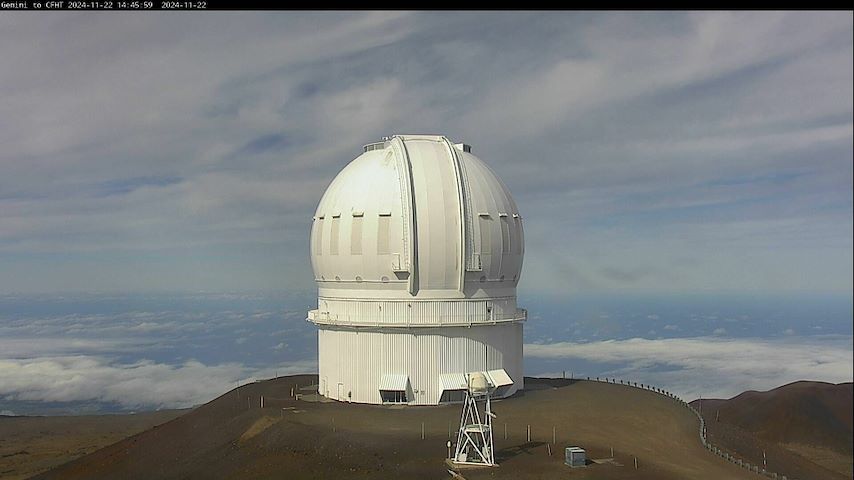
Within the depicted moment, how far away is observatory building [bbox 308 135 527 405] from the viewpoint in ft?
103

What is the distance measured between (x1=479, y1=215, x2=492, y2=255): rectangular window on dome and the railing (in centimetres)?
318

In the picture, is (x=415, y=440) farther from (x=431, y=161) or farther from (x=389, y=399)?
(x=431, y=161)

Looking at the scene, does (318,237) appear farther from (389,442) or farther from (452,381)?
(389,442)

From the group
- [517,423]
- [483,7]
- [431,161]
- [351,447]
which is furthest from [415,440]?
[483,7]

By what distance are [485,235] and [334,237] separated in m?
7.41

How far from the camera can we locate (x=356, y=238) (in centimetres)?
3222

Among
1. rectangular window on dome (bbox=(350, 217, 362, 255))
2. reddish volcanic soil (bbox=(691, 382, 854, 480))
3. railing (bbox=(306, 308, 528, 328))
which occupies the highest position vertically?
rectangular window on dome (bbox=(350, 217, 362, 255))

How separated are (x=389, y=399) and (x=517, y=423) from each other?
6.75m

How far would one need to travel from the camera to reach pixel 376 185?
107 ft

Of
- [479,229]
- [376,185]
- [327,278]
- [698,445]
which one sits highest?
[376,185]

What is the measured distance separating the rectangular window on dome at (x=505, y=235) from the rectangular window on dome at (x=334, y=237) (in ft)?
26.5

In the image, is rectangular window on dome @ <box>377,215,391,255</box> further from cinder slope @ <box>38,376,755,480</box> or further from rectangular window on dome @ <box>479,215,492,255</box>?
cinder slope @ <box>38,376,755,480</box>

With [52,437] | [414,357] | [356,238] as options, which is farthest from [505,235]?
[52,437]

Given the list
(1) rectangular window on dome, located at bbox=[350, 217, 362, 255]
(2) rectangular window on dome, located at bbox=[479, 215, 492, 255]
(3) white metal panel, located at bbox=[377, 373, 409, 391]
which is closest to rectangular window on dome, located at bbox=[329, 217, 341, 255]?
(1) rectangular window on dome, located at bbox=[350, 217, 362, 255]
